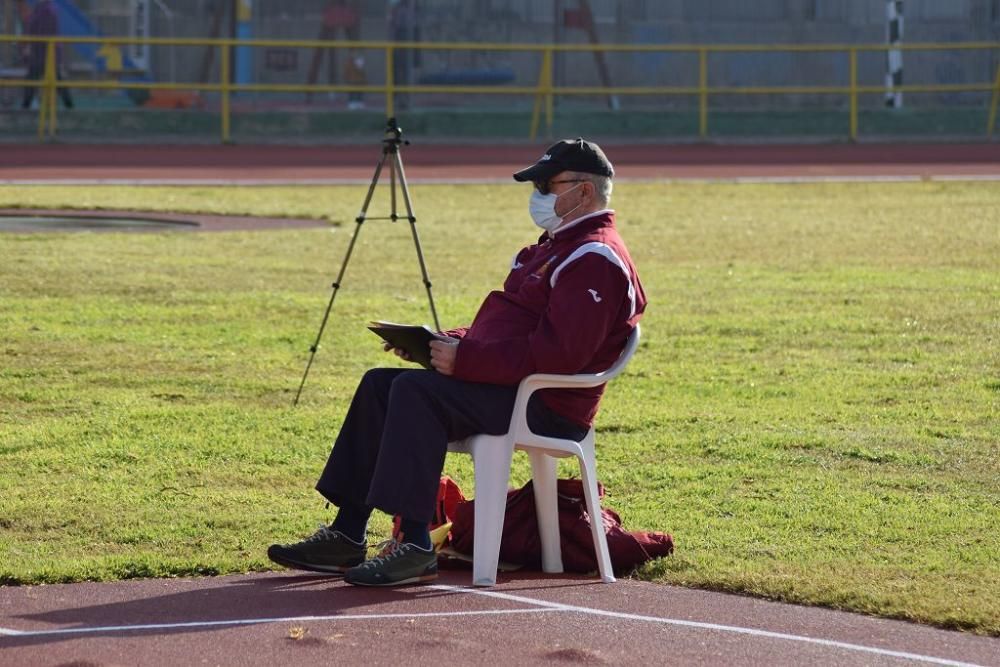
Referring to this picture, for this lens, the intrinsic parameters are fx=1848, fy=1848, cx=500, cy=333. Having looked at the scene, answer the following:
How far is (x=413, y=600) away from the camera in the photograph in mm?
5938

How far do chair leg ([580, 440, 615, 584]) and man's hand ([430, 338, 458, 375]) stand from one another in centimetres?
56

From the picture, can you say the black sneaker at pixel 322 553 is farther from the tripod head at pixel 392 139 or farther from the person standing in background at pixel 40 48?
the person standing in background at pixel 40 48

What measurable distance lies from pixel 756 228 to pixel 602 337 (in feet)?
38.3

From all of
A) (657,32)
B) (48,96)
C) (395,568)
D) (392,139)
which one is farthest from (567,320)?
(657,32)

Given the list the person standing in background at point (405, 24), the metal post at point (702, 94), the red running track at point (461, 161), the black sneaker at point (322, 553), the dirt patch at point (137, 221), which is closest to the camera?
the black sneaker at point (322, 553)

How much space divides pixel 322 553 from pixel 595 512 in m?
0.94

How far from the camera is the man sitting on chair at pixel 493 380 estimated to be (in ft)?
19.8

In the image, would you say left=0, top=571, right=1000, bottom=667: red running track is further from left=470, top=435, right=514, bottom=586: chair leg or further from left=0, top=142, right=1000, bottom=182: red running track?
left=0, top=142, right=1000, bottom=182: red running track

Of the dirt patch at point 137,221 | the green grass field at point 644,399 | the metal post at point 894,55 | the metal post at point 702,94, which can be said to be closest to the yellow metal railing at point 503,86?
the metal post at point 702,94

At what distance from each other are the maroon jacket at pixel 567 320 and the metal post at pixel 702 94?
2269 centimetres

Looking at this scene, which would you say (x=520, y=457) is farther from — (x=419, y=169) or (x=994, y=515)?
(x=419, y=169)

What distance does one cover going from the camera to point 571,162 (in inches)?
249

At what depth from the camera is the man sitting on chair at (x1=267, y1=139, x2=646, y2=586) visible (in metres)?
6.02

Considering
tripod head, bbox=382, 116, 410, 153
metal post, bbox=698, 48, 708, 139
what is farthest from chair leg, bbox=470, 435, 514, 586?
metal post, bbox=698, 48, 708, 139
